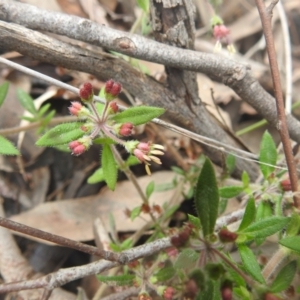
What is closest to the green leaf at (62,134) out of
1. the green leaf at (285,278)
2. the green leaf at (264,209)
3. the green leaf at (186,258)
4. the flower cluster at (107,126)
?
the flower cluster at (107,126)

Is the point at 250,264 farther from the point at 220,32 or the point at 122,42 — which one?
the point at 220,32

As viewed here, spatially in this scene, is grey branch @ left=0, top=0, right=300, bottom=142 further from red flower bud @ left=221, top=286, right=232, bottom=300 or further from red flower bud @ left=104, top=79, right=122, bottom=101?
red flower bud @ left=221, top=286, right=232, bottom=300

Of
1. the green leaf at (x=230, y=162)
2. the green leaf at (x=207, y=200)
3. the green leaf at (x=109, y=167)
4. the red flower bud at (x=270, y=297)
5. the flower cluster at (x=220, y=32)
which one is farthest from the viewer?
the green leaf at (x=230, y=162)

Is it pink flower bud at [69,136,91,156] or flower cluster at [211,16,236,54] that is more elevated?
flower cluster at [211,16,236,54]

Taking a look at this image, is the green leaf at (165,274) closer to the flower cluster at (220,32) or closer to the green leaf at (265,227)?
the green leaf at (265,227)

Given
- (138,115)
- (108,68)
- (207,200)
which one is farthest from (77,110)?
(207,200)

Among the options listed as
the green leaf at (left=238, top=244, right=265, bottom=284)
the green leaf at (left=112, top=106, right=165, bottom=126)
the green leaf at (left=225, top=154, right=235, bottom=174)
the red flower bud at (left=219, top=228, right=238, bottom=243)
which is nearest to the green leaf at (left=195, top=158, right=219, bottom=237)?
the red flower bud at (left=219, top=228, right=238, bottom=243)
